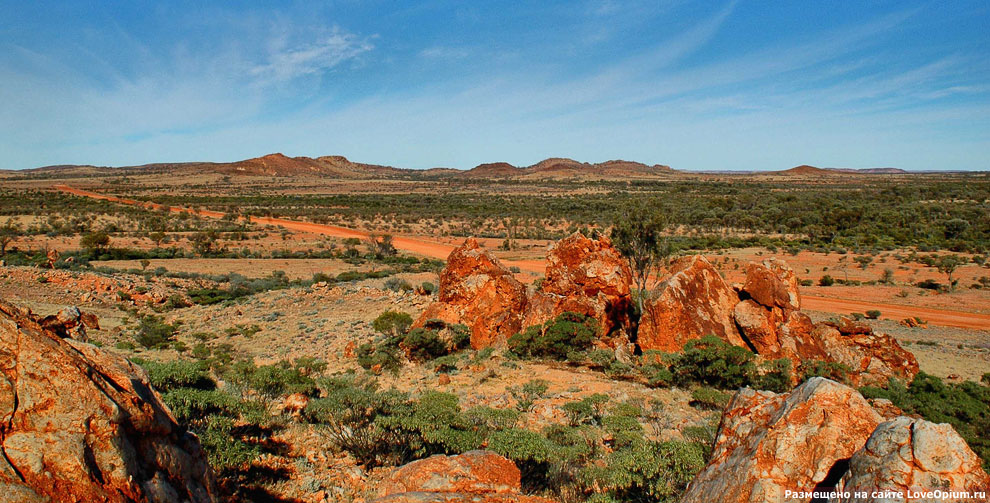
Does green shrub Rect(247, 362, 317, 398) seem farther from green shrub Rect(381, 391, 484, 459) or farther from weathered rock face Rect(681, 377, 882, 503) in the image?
Answer: weathered rock face Rect(681, 377, 882, 503)

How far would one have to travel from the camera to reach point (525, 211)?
Answer: 6194 centimetres

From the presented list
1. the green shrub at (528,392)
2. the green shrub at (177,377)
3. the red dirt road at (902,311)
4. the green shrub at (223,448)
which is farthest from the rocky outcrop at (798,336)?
the green shrub at (177,377)

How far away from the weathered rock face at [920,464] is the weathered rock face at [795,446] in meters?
0.47

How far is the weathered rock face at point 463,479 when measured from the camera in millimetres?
3865

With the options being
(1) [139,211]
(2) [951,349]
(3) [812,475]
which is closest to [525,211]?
(1) [139,211]

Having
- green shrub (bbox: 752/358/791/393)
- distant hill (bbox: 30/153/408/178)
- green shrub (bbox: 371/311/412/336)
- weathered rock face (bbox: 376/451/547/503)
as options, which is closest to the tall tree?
green shrub (bbox: 752/358/791/393)

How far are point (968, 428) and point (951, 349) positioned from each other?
28.2ft

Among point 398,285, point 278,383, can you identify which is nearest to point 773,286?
point 278,383

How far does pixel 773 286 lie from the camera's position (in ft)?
38.3

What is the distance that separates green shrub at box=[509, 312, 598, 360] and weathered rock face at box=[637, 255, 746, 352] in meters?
1.46

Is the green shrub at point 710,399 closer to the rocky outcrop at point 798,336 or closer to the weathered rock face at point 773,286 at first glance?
the rocky outcrop at point 798,336

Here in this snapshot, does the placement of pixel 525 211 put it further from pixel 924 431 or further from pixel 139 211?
pixel 924 431

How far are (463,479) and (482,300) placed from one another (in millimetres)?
9459

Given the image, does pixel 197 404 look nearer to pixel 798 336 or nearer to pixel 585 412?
pixel 585 412
